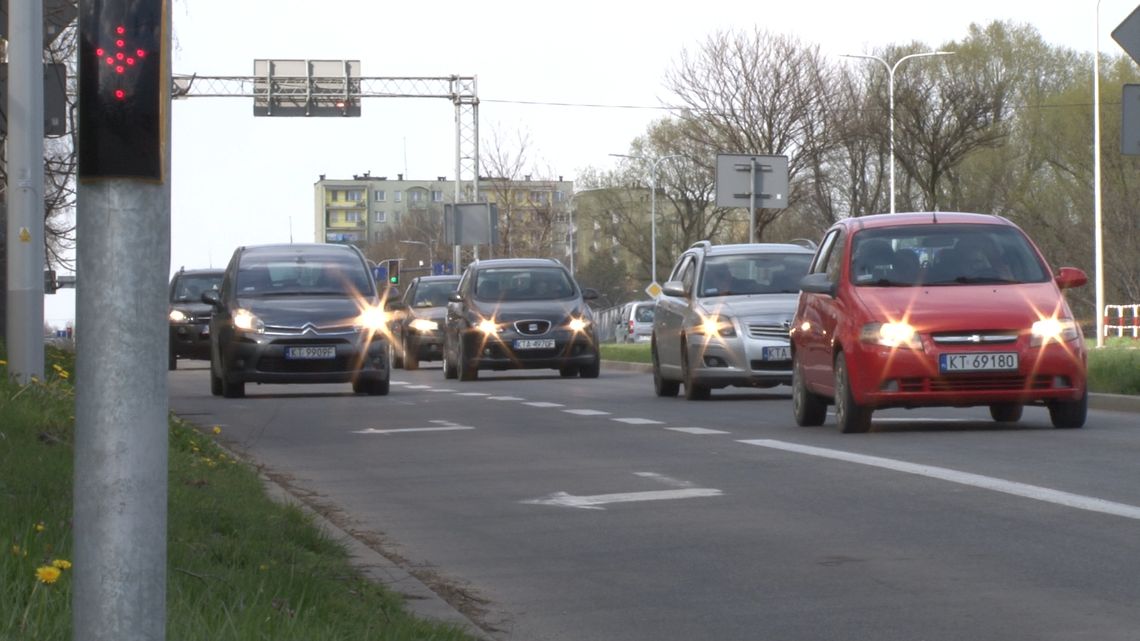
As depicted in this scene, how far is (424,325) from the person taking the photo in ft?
129

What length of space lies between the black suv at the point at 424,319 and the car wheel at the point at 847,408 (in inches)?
937

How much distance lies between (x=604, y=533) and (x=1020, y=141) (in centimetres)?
5896

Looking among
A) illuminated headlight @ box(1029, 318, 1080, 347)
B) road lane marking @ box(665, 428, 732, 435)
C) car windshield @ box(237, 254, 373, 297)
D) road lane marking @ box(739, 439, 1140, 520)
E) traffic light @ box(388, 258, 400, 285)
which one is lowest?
road lane marking @ box(665, 428, 732, 435)

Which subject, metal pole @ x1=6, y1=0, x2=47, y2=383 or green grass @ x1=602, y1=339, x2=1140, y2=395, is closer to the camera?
metal pole @ x1=6, y1=0, x2=47, y2=383

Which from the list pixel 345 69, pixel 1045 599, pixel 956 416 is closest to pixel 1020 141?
pixel 345 69

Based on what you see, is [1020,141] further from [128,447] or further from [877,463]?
[128,447]

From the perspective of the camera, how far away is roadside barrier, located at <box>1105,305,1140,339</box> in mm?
53250

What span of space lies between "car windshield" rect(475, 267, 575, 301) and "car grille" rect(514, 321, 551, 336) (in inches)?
32.1

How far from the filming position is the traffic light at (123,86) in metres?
4.09

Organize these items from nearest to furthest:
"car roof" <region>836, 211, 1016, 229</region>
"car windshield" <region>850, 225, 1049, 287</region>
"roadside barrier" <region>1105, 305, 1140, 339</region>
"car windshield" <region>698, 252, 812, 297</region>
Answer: "car windshield" <region>850, 225, 1049, 287</region> → "car roof" <region>836, 211, 1016, 229</region> → "car windshield" <region>698, 252, 812, 297</region> → "roadside barrier" <region>1105, 305, 1140, 339</region>

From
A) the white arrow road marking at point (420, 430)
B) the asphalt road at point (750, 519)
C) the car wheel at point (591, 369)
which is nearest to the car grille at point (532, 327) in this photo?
the car wheel at point (591, 369)

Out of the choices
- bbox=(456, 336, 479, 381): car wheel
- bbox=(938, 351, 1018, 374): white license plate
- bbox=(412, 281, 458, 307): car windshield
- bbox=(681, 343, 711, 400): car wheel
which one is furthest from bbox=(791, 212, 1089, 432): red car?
bbox=(412, 281, 458, 307): car windshield

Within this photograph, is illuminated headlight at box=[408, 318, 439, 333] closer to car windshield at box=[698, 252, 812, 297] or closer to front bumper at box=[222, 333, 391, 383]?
front bumper at box=[222, 333, 391, 383]

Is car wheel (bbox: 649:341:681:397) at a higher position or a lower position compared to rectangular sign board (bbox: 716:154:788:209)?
lower
